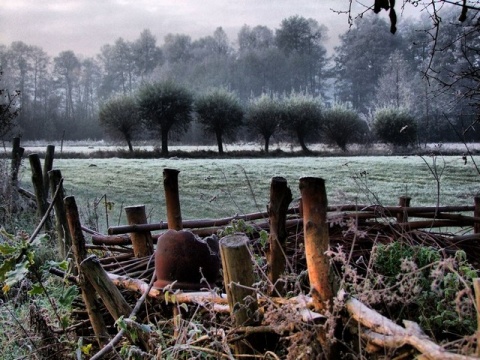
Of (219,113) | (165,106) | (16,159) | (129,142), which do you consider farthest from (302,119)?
(16,159)

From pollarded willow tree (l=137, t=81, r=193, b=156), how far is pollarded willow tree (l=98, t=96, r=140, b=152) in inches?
10.8

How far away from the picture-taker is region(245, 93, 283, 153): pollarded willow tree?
479 inches

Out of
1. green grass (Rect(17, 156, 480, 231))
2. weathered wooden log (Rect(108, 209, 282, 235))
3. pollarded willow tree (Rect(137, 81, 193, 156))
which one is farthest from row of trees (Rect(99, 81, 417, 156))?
weathered wooden log (Rect(108, 209, 282, 235))

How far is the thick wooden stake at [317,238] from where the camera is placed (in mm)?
896

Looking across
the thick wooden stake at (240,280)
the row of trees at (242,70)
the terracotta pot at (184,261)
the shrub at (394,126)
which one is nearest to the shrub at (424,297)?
the thick wooden stake at (240,280)

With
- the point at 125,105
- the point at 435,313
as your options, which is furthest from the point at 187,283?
the point at 125,105

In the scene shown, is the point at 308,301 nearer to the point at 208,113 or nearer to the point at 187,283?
the point at 187,283

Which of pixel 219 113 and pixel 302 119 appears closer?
pixel 302 119

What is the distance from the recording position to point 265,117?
12.7m

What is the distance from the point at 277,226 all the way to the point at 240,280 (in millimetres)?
142

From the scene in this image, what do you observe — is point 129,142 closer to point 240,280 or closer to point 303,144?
point 303,144

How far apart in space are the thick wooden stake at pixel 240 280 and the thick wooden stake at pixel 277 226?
0.20 feet

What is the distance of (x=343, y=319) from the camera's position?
0.87 metres

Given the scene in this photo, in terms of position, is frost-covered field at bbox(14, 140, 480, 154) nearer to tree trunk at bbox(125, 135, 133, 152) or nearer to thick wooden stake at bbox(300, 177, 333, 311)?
tree trunk at bbox(125, 135, 133, 152)
